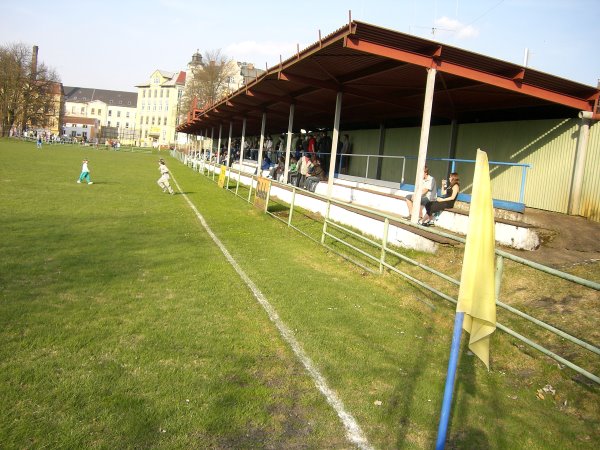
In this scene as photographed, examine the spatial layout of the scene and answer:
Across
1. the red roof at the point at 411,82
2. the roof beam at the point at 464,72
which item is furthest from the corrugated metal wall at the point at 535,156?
the roof beam at the point at 464,72

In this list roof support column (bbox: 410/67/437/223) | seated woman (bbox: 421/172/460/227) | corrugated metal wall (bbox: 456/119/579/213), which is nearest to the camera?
roof support column (bbox: 410/67/437/223)

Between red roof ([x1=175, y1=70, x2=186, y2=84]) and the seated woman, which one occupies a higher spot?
red roof ([x1=175, y1=70, x2=186, y2=84])

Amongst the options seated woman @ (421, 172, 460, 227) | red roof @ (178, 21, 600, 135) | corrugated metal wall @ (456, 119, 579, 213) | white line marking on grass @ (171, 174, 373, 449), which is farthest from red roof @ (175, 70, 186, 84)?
white line marking on grass @ (171, 174, 373, 449)

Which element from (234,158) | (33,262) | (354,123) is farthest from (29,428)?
(234,158)

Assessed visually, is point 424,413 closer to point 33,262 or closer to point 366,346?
point 366,346

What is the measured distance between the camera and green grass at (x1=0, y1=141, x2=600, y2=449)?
3510 millimetres

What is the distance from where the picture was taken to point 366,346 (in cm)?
532

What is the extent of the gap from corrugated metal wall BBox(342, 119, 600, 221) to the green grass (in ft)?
21.1

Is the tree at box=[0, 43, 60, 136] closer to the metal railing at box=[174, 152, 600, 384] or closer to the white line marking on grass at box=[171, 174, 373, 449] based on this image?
the metal railing at box=[174, 152, 600, 384]

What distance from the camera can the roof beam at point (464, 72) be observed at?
10.0 meters

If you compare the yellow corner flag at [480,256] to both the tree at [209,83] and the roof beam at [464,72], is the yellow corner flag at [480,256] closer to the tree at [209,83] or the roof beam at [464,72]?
the roof beam at [464,72]

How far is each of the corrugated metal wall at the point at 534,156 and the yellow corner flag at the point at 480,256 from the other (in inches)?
407

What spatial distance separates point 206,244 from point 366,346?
565cm

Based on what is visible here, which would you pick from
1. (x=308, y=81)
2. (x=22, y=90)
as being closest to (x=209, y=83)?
(x=22, y=90)
